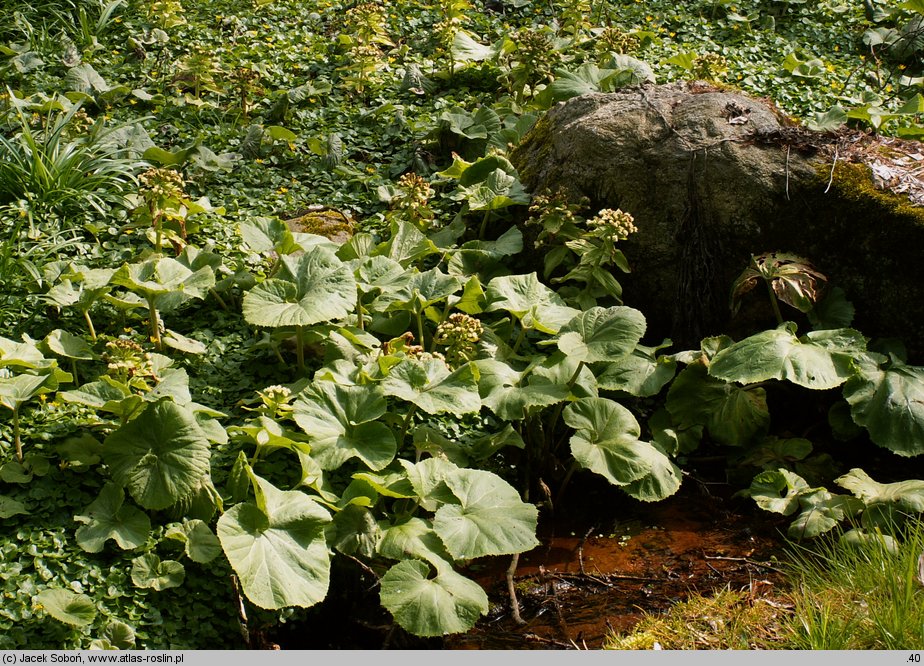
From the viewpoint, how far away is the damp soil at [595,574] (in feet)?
10.3

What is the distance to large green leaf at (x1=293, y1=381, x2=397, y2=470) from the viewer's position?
3.23 meters

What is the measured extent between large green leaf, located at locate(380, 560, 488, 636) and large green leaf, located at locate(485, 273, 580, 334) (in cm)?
131

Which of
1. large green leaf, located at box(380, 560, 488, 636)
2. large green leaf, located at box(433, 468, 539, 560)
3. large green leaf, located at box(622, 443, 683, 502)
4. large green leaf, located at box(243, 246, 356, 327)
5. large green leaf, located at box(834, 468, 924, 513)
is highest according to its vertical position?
large green leaf, located at box(243, 246, 356, 327)

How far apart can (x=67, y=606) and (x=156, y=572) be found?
31 cm

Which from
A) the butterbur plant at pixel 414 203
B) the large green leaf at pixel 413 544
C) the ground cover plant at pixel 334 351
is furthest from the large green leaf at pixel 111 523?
the butterbur plant at pixel 414 203

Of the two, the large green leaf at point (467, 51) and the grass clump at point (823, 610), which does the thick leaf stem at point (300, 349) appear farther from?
the large green leaf at point (467, 51)

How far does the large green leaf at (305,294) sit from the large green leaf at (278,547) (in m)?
0.81

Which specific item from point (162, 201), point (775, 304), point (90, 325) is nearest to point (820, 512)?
point (775, 304)

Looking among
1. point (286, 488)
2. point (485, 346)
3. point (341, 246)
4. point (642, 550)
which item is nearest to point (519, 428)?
point (485, 346)

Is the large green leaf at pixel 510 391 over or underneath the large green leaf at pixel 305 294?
underneath

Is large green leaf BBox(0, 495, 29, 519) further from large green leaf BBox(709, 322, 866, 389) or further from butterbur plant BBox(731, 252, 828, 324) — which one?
butterbur plant BBox(731, 252, 828, 324)

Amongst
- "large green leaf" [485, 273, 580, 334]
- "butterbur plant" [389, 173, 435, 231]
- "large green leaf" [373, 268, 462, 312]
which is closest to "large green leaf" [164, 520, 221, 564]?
"large green leaf" [373, 268, 462, 312]

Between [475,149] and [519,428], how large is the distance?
2.33 m

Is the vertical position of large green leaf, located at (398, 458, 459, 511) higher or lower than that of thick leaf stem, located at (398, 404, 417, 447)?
higher
